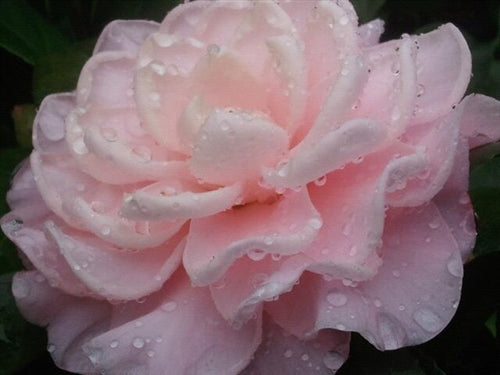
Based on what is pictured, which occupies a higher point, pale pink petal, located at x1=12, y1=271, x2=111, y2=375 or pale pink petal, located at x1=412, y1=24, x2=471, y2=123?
pale pink petal, located at x1=412, y1=24, x2=471, y2=123

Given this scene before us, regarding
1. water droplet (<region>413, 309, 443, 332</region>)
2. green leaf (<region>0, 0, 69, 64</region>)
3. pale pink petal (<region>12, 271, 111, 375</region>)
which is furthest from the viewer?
green leaf (<region>0, 0, 69, 64</region>)

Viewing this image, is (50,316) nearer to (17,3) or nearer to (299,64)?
(299,64)

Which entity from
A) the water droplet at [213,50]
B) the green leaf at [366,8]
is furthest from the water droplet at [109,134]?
the green leaf at [366,8]

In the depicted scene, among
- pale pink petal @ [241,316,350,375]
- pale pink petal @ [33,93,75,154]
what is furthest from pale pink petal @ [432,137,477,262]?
pale pink petal @ [33,93,75,154]

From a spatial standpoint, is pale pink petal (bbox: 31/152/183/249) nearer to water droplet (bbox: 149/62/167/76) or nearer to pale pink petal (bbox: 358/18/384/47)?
water droplet (bbox: 149/62/167/76)

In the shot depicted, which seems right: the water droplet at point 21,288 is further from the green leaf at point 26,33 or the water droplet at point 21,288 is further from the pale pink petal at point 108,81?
the green leaf at point 26,33

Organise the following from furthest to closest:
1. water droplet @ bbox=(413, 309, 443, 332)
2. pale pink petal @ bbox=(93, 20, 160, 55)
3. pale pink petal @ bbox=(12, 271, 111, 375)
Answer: pale pink petal @ bbox=(93, 20, 160, 55)
pale pink petal @ bbox=(12, 271, 111, 375)
water droplet @ bbox=(413, 309, 443, 332)
